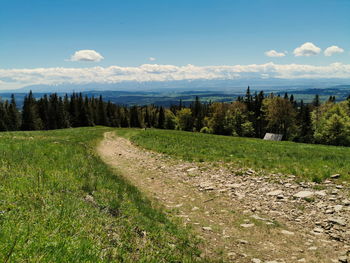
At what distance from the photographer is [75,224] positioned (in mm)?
5461

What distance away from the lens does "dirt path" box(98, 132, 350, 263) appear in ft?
23.0

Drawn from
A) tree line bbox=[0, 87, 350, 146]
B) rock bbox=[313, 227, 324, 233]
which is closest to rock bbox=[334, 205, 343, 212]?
rock bbox=[313, 227, 324, 233]

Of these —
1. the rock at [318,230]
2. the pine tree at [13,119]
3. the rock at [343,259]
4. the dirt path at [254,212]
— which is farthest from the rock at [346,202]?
the pine tree at [13,119]

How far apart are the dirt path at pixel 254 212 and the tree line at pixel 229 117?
61252 mm

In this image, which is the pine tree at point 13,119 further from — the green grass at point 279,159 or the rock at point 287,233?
the rock at point 287,233

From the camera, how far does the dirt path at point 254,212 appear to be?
7.00m

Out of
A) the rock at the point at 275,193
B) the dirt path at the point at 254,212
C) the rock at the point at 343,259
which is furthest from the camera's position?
the rock at the point at 275,193

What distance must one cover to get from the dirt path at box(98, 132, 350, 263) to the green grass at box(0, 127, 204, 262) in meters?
1.33

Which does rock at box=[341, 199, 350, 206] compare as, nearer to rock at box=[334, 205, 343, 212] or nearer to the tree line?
rock at box=[334, 205, 343, 212]

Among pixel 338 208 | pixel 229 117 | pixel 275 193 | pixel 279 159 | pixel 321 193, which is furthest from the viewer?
pixel 229 117

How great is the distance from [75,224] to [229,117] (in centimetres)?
8005

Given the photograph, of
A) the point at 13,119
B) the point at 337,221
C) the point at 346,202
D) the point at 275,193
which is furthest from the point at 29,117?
the point at 337,221

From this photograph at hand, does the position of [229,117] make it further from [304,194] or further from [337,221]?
[337,221]

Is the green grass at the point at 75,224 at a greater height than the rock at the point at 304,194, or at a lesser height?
greater
